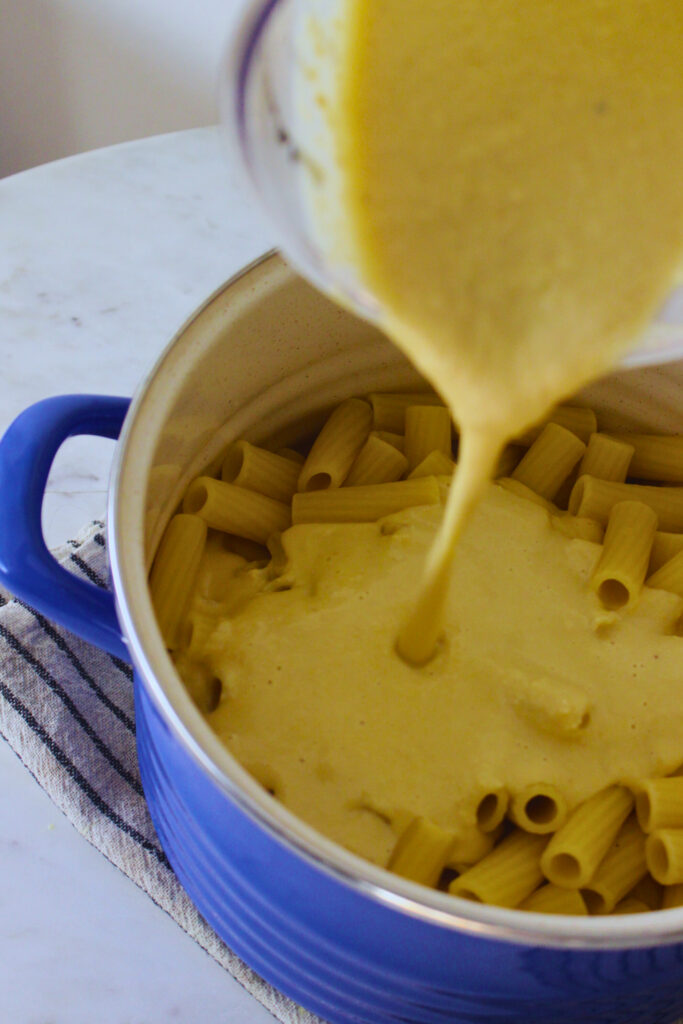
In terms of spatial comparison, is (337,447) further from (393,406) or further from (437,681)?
(437,681)

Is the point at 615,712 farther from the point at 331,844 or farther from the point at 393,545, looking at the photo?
the point at 331,844

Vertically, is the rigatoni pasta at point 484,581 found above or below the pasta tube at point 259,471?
below

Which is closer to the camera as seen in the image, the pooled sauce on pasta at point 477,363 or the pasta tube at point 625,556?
the pooled sauce on pasta at point 477,363

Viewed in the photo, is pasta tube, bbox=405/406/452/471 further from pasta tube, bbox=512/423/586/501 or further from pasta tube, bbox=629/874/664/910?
pasta tube, bbox=629/874/664/910

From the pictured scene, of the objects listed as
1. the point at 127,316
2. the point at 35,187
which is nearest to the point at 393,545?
the point at 127,316

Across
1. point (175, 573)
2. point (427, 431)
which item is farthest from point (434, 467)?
point (175, 573)

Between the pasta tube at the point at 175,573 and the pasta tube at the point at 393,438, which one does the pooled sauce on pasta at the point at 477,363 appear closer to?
the pasta tube at the point at 175,573

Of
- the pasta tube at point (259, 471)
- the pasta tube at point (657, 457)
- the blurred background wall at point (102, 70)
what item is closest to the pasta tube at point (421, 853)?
the pasta tube at point (259, 471)
